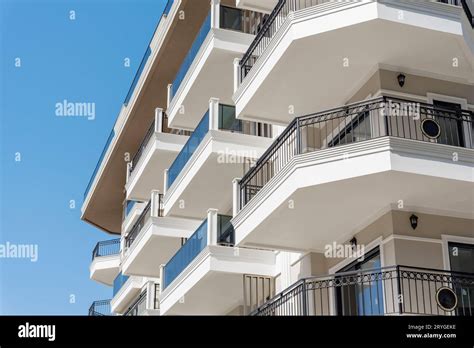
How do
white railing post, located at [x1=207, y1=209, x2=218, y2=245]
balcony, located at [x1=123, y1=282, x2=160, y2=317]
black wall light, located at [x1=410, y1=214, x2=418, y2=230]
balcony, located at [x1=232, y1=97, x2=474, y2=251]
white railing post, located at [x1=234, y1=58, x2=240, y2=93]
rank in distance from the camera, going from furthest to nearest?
balcony, located at [x1=123, y1=282, x2=160, y2=317] → white railing post, located at [x1=207, y1=209, x2=218, y2=245] → white railing post, located at [x1=234, y1=58, x2=240, y2=93] → black wall light, located at [x1=410, y1=214, x2=418, y2=230] → balcony, located at [x1=232, y1=97, x2=474, y2=251]

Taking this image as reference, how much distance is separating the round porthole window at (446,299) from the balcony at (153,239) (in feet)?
42.3

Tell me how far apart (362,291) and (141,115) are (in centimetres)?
1896

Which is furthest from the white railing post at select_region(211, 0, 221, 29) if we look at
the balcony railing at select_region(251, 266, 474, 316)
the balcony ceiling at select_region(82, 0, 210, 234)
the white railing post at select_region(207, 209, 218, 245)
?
the balcony railing at select_region(251, 266, 474, 316)

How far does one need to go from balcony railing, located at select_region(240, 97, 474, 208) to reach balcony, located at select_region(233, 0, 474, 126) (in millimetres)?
780

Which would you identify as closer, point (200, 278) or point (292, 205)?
point (292, 205)

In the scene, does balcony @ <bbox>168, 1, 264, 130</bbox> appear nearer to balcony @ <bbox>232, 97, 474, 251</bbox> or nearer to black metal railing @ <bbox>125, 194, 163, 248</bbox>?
black metal railing @ <bbox>125, 194, 163, 248</bbox>

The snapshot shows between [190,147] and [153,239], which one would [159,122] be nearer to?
[153,239]

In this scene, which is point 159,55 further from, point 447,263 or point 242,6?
point 447,263

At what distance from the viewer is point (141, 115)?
34.4 metres

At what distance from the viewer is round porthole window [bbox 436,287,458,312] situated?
52.0 ft

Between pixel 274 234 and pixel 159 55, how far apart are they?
13726mm

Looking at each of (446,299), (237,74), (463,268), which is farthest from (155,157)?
(446,299)

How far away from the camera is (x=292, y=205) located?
55.6 feet
